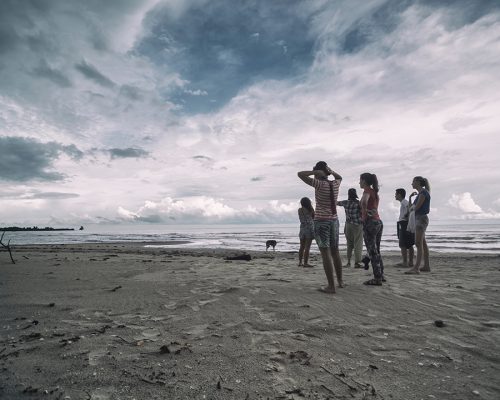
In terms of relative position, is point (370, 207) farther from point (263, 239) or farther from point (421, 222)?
point (263, 239)

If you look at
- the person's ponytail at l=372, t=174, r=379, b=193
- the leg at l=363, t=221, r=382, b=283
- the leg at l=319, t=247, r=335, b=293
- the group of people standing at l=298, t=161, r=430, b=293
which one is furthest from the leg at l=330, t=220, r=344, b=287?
the person's ponytail at l=372, t=174, r=379, b=193

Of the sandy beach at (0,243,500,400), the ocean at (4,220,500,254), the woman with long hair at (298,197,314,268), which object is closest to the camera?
the sandy beach at (0,243,500,400)

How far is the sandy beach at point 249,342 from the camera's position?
2.29 metres

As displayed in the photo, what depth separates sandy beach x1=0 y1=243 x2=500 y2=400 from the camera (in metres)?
2.29

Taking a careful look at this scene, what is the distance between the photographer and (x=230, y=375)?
2471 mm

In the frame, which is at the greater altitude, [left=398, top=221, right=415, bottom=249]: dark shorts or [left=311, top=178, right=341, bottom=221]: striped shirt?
[left=311, top=178, right=341, bottom=221]: striped shirt

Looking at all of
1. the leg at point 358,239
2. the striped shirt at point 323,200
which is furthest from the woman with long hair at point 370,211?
the leg at point 358,239

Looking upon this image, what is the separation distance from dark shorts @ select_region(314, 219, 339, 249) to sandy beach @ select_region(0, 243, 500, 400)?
83 centimetres

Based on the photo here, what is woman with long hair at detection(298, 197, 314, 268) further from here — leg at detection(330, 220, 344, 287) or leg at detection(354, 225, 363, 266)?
leg at detection(330, 220, 344, 287)

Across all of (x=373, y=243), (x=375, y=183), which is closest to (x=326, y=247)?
(x=373, y=243)

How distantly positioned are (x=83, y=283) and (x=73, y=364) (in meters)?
3.86

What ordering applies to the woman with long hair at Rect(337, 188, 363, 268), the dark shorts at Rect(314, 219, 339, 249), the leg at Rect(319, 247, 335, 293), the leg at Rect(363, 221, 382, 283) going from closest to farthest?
the leg at Rect(319, 247, 335, 293), the dark shorts at Rect(314, 219, 339, 249), the leg at Rect(363, 221, 382, 283), the woman with long hair at Rect(337, 188, 363, 268)

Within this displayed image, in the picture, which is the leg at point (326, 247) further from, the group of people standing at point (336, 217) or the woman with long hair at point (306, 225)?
the woman with long hair at point (306, 225)

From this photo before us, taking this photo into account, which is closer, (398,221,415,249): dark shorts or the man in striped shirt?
the man in striped shirt
